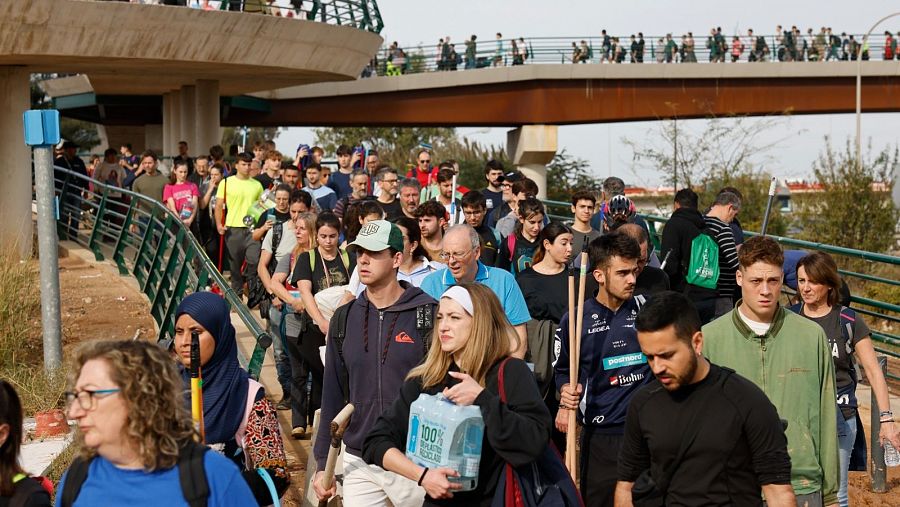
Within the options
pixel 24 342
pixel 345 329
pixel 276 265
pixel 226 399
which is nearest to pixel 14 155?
pixel 24 342

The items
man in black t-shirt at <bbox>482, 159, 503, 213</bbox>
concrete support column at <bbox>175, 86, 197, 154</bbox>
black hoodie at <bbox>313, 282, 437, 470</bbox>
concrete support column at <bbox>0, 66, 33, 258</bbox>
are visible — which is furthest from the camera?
concrete support column at <bbox>175, 86, 197, 154</bbox>

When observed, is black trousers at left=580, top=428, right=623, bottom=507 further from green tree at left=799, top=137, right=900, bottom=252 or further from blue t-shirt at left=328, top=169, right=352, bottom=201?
green tree at left=799, top=137, right=900, bottom=252

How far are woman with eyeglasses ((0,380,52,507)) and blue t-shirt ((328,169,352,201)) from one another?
12950mm

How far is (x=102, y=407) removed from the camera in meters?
3.68

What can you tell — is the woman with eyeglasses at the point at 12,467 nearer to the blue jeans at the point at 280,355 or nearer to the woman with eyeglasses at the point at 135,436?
the woman with eyeglasses at the point at 135,436

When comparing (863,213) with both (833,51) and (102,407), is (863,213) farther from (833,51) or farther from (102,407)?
(102,407)

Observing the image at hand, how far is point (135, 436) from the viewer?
145 inches

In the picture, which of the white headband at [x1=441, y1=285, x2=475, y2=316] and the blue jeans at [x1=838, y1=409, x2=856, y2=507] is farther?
the blue jeans at [x1=838, y1=409, x2=856, y2=507]

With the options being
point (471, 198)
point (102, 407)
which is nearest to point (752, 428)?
point (102, 407)

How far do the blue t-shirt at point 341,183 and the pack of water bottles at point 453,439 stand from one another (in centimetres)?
1249

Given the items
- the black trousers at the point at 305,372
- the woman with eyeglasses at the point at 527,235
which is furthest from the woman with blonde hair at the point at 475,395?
the woman with eyeglasses at the point at 527,235

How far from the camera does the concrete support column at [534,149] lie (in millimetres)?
43625

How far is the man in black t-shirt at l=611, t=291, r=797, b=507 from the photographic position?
15.3 ft

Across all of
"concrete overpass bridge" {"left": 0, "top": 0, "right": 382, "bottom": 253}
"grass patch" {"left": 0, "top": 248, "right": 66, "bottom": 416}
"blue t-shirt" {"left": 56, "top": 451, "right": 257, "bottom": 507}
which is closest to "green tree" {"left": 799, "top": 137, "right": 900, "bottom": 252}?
"concrete overpass bridge" {"left": 0, "top": 0, "right": 382, "bottom": 253}
